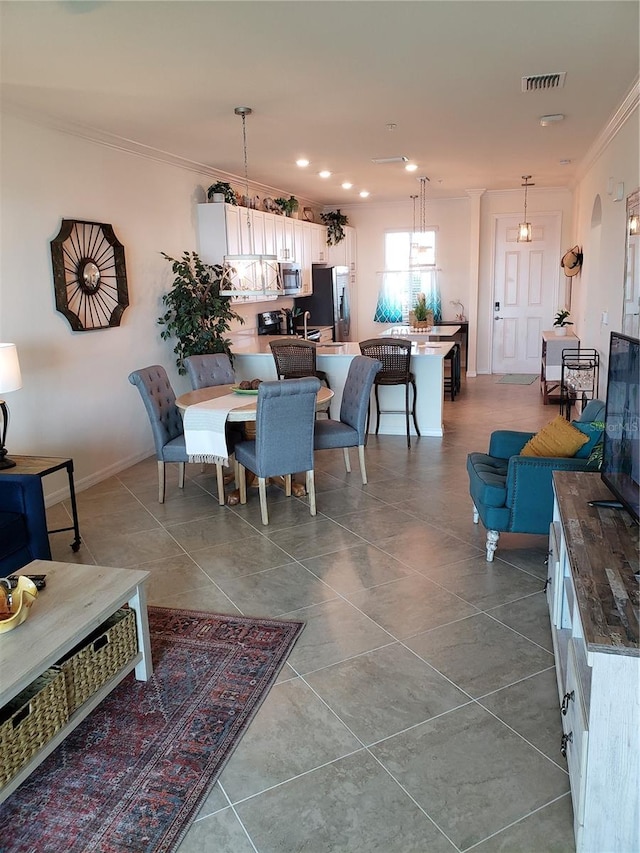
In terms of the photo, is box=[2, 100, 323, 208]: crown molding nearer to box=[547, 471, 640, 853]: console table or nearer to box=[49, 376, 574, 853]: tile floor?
box=[49, 376, 574, 853]: tile floor

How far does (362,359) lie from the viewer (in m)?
4.90

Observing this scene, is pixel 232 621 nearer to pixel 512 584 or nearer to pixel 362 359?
pixel 512 584

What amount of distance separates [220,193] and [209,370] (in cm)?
211

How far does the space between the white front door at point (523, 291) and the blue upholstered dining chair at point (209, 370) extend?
5.71 meters

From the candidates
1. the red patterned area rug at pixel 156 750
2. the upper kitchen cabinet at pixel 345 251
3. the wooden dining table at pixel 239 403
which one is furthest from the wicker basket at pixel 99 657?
the upper kitchen cabinet at pixel 345 251

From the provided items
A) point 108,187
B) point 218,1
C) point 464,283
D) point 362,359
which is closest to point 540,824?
point 218,1

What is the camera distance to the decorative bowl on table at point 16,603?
2.11 metres

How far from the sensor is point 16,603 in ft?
7.16

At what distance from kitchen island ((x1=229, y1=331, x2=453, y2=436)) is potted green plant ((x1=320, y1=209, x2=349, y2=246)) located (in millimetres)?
3358

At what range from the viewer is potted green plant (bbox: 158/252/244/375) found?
19.3ft

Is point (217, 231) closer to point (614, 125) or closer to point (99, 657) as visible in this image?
point (614, 125)

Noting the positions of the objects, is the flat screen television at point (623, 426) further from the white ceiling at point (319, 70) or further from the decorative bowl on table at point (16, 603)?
the decorative bowl on table at point (16, 603)

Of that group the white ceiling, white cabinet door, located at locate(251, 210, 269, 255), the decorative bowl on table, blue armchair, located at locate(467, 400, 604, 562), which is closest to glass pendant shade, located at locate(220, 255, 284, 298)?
the white ceiling

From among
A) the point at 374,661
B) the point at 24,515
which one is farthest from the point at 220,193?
the point at 374,661
